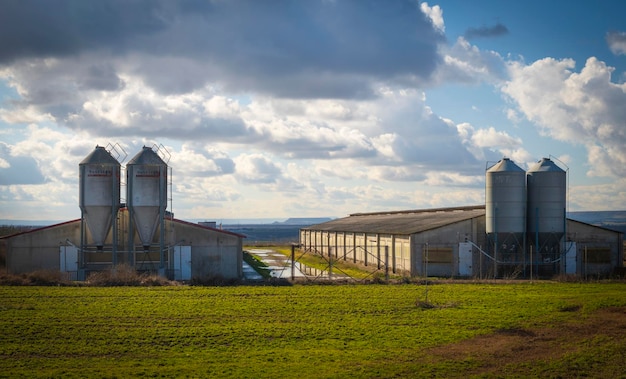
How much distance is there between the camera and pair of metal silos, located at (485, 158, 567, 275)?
45.7m

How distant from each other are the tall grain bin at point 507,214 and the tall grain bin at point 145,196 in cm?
2328

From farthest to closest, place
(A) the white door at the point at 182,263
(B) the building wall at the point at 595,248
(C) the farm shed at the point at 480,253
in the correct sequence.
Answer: (B) the building wall at the point at 595,248 < (C) the farm shed at the point at 480,253 < (A) the white door at the point at 182,263

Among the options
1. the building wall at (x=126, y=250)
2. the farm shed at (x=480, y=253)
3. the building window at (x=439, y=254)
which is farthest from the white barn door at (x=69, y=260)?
the building window at (x=439, y=254)

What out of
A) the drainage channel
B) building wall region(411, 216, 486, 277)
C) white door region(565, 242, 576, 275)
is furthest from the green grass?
white door region(565, 242, 576, 275)

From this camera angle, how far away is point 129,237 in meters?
44.0

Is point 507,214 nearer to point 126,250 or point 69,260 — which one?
point 126,250

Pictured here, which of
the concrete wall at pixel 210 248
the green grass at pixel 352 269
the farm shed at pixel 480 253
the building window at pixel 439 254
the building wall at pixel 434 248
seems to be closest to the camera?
the concrete wall at pixel 210 248

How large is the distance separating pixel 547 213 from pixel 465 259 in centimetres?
664

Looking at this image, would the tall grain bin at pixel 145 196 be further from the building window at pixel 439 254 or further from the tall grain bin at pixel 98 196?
the building window at pixel 439 254

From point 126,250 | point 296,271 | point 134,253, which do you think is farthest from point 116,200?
point 296,271

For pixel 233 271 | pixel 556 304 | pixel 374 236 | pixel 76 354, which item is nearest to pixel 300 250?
pixel 374 236

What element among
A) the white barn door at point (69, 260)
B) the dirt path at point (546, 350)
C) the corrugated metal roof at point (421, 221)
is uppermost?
the corrugated metal roof at point (421, 221)

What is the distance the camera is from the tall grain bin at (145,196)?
44.1 metres

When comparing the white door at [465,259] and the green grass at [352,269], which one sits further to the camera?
the green grass at [352,269]
